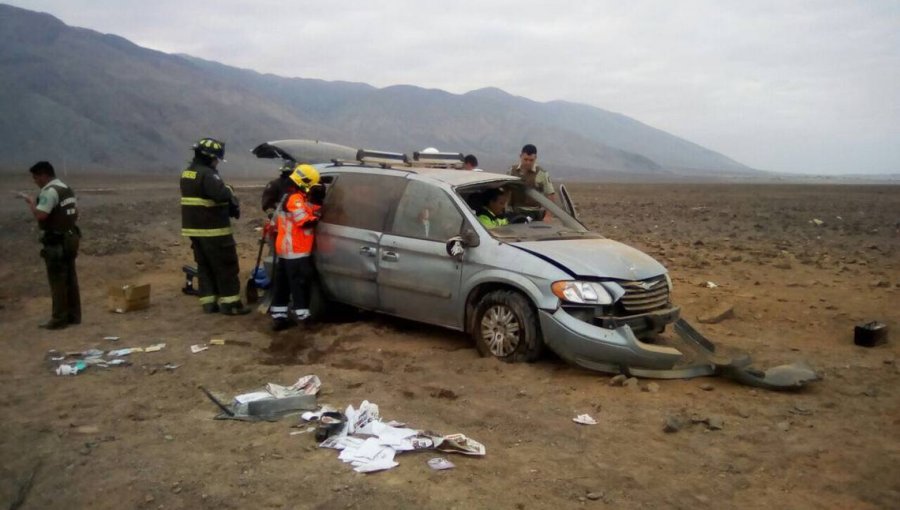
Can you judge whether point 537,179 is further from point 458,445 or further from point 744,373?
point 458,445

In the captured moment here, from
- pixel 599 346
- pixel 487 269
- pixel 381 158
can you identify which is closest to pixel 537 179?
pixel 381 158

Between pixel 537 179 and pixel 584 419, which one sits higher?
pixel 537 179

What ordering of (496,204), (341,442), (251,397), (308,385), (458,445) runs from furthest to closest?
(496,204)
(308,385)
(251,397)
(341,442)
(458,445)

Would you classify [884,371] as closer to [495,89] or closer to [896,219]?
[896,219]

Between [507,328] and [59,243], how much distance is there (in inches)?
199

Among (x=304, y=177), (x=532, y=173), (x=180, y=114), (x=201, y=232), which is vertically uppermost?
(x=180, y=114)

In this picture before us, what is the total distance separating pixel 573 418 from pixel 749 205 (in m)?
23.2

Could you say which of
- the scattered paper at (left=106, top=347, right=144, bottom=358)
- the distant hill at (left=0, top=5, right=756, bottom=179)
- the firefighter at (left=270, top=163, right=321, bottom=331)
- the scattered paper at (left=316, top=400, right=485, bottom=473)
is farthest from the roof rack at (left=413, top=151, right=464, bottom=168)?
the distant hill at (left=0, top=5, right=756, bottom=179)

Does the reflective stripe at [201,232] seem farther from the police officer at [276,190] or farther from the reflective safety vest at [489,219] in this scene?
the reflective safety vest at [489,219]

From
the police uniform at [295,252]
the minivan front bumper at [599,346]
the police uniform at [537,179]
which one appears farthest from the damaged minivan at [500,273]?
the police uniform at [537,179]

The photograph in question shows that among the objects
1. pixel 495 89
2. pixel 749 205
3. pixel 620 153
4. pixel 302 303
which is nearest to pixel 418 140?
pixel 620 153

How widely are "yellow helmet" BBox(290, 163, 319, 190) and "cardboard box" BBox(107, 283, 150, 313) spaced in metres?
2.72

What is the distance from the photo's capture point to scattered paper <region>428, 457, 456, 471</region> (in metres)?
4.34

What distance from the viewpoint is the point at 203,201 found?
8219 millimetres
